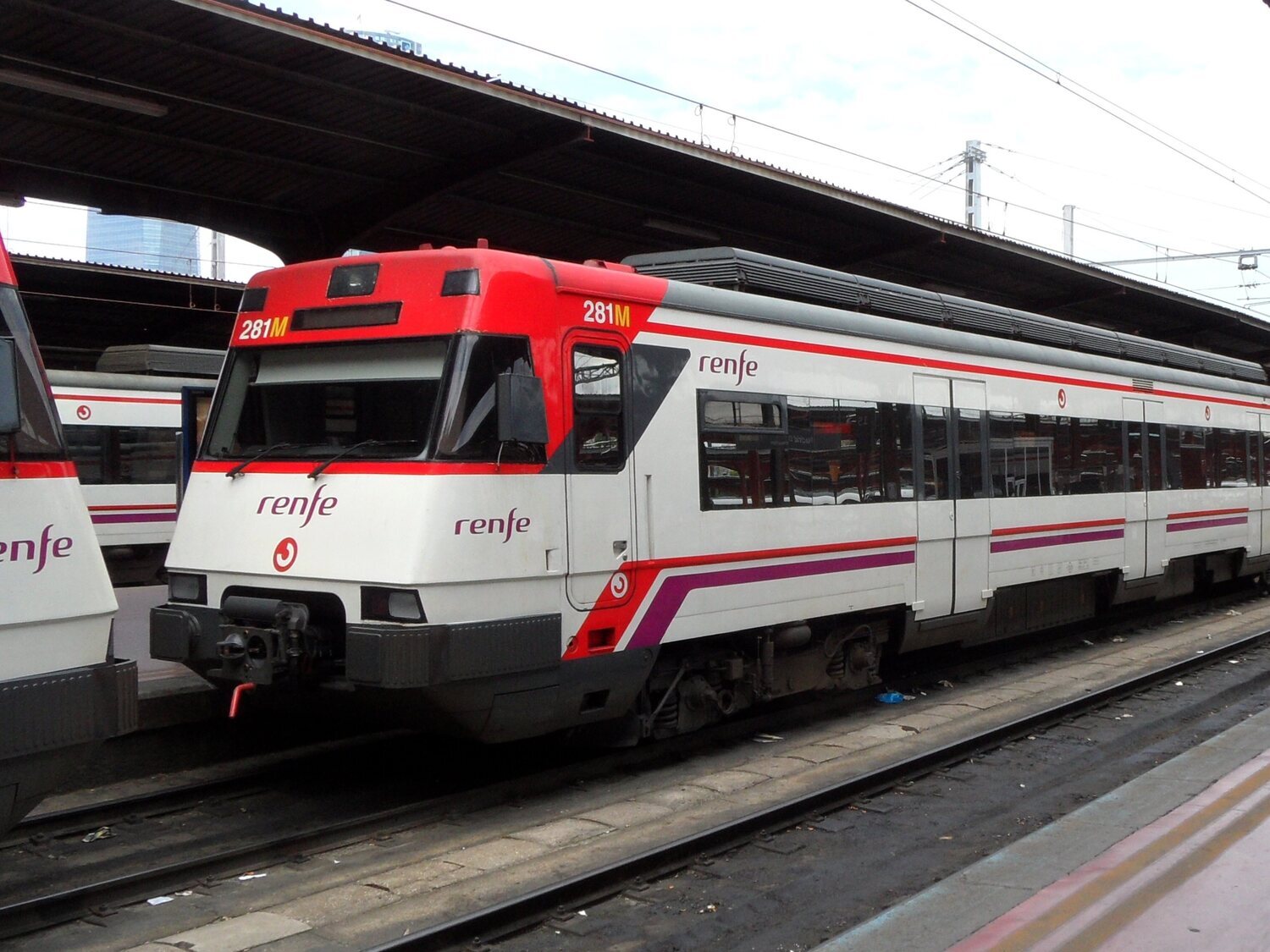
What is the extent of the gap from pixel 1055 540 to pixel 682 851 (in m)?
7.04

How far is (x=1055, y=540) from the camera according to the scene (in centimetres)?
1188

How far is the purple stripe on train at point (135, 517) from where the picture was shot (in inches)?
677

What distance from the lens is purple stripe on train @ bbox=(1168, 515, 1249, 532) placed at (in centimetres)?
1432

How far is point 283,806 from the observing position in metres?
7.23

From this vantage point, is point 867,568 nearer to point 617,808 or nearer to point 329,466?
point 617,808

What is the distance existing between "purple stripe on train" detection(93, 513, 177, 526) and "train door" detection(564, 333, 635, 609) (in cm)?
1204

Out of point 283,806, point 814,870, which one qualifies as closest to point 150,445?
point 283,806

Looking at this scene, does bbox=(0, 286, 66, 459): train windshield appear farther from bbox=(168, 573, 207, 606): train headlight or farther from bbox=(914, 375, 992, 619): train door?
bbox=(914, 375, 992, 619): train door

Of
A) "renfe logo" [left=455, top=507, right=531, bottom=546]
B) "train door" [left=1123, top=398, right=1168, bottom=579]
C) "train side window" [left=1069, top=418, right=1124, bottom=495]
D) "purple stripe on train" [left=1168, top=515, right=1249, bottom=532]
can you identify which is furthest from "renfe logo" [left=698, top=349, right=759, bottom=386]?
"purple stripe on train" [left=1168, top=515, right=1249, bottom=532]

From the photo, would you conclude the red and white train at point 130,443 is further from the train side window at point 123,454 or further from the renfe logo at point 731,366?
the renfe logo at point 731,366

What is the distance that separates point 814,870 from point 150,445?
14010mm

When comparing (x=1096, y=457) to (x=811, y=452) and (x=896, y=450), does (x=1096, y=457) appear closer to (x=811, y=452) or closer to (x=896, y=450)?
(x=896, y=450)

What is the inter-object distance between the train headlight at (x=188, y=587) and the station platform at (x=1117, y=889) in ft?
13.7

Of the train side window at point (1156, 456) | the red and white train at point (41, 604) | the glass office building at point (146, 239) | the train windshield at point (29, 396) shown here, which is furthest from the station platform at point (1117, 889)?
the glass office building at point (146, 239)
